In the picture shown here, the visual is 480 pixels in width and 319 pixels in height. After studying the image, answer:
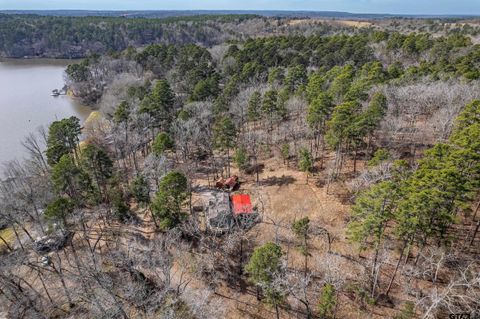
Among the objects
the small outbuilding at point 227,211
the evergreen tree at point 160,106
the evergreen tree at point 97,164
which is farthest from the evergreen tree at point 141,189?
the evergreen tree at point 160,106

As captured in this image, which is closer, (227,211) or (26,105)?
(227,211)

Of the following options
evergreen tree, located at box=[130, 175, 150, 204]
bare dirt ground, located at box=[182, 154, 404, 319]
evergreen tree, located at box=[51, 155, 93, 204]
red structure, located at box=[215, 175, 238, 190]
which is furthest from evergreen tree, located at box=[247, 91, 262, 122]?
evergreen tree, located at box=[51, 155, 93, 204]

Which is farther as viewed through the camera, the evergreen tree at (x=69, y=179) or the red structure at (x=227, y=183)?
the red structure at (x=227, y=183)

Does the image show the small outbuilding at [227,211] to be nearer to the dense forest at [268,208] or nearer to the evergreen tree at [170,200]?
the dense forest at [268,208]

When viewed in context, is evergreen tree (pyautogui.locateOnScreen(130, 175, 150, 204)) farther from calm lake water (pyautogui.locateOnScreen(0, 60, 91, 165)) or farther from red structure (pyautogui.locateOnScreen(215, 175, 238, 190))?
calm lake water (pyautogui.locateOnScreen(0, 60, 91, 165))

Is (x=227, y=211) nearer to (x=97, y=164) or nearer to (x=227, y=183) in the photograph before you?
(x=227, y=183)

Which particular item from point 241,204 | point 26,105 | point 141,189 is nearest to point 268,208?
point 241,204
